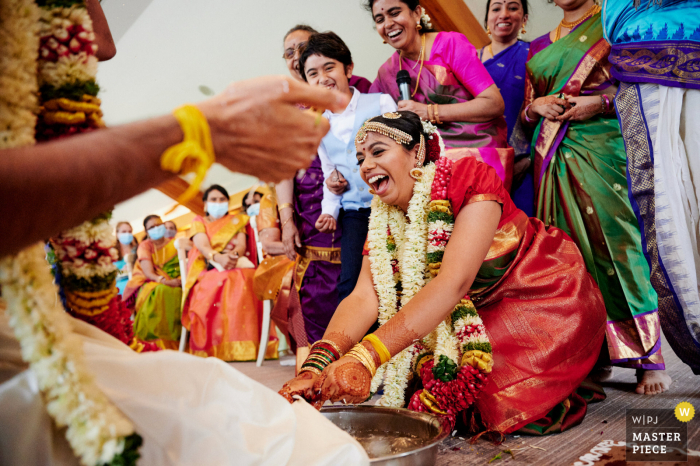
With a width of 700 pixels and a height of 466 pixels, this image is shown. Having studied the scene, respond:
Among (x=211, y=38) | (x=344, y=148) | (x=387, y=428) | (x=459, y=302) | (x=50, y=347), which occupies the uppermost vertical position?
(x=211, y=38)

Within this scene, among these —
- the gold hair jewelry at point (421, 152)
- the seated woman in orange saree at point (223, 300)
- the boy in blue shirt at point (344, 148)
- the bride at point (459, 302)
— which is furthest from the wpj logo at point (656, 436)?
the seated woman in orange saree at point (223, 300)

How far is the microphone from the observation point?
2.60m

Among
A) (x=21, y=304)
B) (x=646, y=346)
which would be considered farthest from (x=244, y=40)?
(x=21, y=304)

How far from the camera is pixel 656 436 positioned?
1575 millimetres

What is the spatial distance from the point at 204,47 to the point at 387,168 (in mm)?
4339

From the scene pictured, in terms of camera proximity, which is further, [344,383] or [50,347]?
[344,383]

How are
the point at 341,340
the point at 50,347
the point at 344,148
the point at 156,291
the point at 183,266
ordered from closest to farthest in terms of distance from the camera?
the point at 50,347 < the point at 341,340 < the point at 344,148 < the point at 183,266 < the point at 156,291

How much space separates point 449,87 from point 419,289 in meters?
1.26

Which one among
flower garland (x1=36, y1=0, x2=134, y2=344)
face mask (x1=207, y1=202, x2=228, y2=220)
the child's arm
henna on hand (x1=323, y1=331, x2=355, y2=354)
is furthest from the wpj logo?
face mask (x1=207, y1=202, x2=228, y2=220)

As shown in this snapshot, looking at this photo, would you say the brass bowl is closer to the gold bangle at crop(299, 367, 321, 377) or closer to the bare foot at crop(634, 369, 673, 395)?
the gold bangle at crop(299, 367, 321, 377)

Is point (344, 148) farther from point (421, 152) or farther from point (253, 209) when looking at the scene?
point (253, 209)

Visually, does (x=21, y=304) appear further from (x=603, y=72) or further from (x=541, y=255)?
(x=603, y=72)

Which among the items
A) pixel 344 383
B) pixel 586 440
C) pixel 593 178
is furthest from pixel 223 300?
pixel 586 440

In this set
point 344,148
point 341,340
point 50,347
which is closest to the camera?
point 50,347
